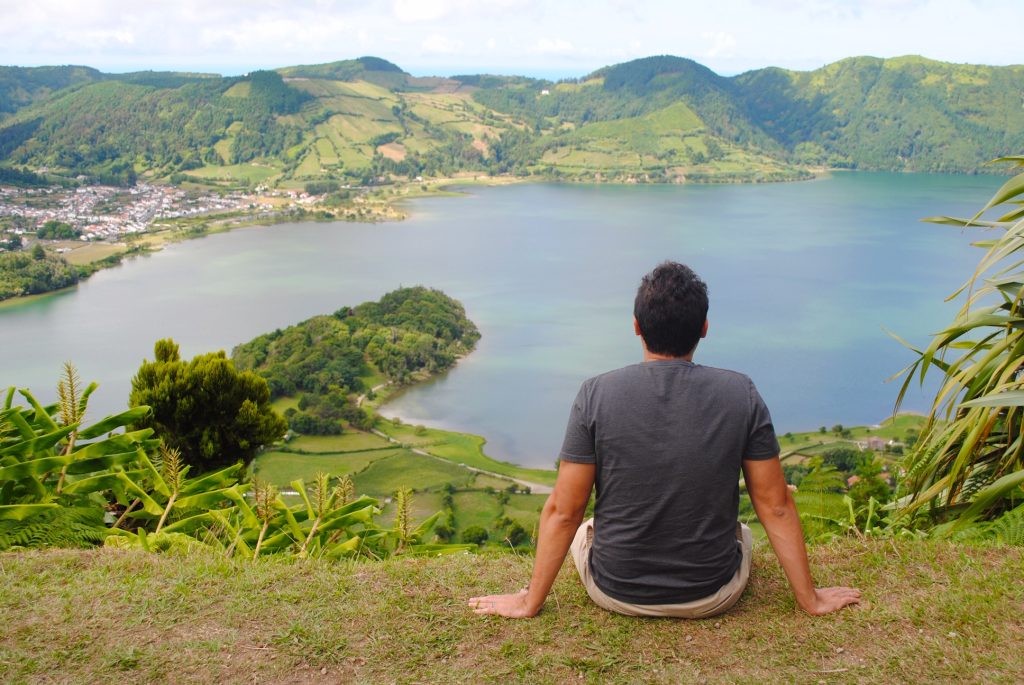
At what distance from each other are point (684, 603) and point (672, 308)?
2.46ft

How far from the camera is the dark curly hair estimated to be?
1910 millimetres

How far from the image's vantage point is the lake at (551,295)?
3344 centimetres

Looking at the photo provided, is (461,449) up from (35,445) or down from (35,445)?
down

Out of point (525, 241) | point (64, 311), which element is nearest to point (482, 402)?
point (64, 311)

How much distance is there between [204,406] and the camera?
6.85 metres

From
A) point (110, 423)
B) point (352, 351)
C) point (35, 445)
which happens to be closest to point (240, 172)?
point (352, 351)

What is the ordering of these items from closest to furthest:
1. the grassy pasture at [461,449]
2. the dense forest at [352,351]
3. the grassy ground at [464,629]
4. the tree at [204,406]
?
the grassy ground at [464,629] → the tree at [204,406] → the grassy pasture at [461,449] → the dense forest at [352,351]

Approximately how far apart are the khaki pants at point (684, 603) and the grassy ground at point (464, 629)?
→ 30 mm

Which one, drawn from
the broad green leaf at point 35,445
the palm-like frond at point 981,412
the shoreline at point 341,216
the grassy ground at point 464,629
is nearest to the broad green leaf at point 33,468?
the broad green leaf at point 35,445

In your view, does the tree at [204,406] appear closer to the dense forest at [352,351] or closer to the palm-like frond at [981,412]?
the palm-like frond at [981,412]

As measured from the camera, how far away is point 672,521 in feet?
6.49

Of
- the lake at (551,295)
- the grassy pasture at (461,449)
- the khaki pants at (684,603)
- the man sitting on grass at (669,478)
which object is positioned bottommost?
the grassy pasture at (461,449)

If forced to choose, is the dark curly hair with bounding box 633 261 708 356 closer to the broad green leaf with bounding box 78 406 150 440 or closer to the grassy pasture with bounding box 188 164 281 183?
the broad green leaf with bounding box 78 406 150 440

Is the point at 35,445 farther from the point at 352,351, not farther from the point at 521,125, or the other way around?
the point at 521,125
